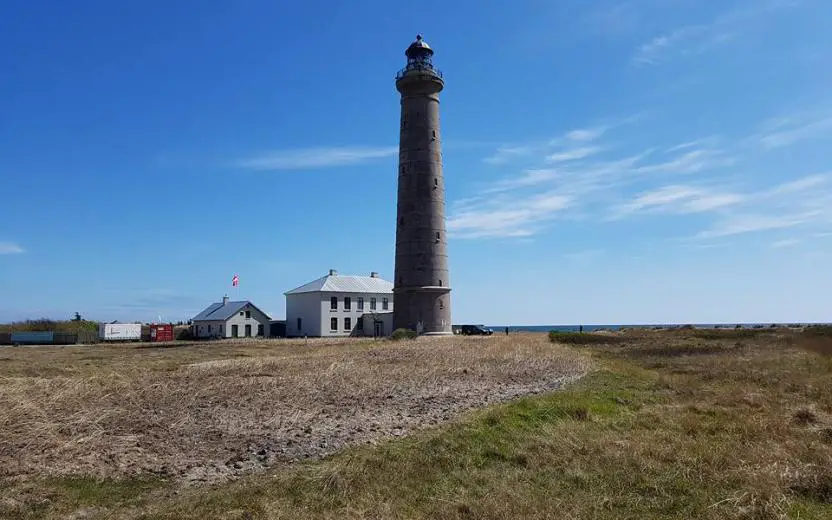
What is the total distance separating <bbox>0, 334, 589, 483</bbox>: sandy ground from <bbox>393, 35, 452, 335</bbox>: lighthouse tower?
26.3m

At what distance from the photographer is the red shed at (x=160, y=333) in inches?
2805

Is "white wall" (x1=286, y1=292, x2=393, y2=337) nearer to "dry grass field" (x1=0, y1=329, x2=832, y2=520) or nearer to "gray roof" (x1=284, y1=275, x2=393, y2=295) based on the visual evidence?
"gray roof" (x1=284, y1=275, x2=393, y2=295)

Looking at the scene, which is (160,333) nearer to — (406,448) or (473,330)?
(473,330)

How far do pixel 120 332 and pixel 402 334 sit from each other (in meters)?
39.5

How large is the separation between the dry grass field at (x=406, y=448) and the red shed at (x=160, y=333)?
54833mm

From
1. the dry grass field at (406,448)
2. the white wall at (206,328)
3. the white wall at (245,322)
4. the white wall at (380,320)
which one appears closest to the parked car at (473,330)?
the white wall at (380,320)

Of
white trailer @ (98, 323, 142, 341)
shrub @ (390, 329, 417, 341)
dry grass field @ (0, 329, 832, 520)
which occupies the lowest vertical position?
dry grass field @ (0, 329, 832, 520)

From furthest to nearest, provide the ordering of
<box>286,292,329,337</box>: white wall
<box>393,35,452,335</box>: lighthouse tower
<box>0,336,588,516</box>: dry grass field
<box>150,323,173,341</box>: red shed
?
1. <box>286,292,329,337</box>: white wall
2. <box>150,323,173,341</box>: red shed
3. <box>393,35,452,335</box>: lighthouse tower
4. <box>0,336,588,516</box>: dry grass field

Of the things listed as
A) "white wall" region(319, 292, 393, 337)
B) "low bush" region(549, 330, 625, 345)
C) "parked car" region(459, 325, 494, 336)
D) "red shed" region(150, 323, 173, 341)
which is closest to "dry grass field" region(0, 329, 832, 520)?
"low bush" region(549, 330, 625, 345)

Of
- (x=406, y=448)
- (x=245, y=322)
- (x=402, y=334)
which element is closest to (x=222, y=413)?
(x=406, y=448)

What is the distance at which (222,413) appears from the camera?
47.3 ft

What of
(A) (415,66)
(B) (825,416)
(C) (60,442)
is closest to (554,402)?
(B) (825,416)

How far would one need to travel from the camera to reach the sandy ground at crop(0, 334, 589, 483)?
10.7 m

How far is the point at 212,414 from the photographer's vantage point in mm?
14297
